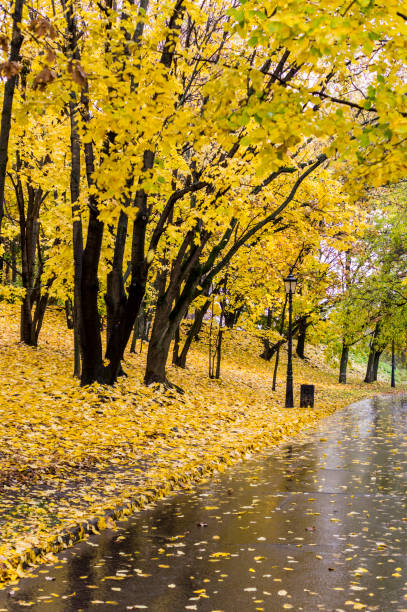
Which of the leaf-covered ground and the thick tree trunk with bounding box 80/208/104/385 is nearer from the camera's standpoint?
the leaf-covered ground

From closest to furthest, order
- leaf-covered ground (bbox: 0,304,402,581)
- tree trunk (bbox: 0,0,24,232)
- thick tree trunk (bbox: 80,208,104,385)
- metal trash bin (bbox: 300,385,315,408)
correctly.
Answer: leaf-covered ground (bbox: 0,304,402,581) < tree trunk (bbox: 0,0,24,232) < thick tree trunk (bbox: 80,208,104,385) < metal trash bin (bbox: 300,385,315,408)

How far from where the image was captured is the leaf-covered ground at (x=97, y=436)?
22.2 feet

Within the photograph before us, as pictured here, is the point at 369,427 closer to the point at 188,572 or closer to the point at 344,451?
the point at 344,451

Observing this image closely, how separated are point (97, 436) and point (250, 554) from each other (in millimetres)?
5931

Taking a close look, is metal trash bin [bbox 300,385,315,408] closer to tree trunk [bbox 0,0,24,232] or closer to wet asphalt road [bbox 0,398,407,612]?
wet asphalt road [bbox 0,398,407,612]

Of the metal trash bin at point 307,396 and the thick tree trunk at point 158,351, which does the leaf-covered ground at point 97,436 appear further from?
the metal trash bin at point 307,396

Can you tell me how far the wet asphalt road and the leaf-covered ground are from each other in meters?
0.46

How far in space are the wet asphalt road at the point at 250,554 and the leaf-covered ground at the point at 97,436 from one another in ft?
1.52

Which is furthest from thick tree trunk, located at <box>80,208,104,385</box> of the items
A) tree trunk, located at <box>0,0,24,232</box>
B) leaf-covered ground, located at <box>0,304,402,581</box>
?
tree trunk, located at <box>0,0,24,232</box>

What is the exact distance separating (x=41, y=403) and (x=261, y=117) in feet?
30.9

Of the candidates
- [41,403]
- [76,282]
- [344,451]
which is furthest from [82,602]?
[76,282]

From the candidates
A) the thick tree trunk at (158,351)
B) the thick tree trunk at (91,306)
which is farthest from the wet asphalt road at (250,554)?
the thick tree trunk at (158,351)

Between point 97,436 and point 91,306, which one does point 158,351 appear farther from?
point 97,436

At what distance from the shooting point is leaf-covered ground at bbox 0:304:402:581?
6.78 metres
